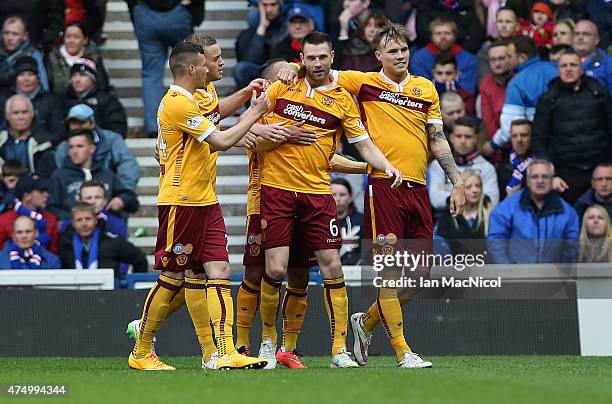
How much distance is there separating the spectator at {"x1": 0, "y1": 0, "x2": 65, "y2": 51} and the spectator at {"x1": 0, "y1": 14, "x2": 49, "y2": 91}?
34 centimetres

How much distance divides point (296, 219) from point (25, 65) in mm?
7037

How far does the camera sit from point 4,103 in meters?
17.2

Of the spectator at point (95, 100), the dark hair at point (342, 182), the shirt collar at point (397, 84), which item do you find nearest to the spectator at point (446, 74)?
the dark hair at point (342, 182)

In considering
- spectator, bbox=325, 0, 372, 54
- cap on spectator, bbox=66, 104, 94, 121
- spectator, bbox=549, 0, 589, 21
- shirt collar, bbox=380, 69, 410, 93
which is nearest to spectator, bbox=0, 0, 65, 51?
cap on spectator, bbox=66, 104, 94, 121

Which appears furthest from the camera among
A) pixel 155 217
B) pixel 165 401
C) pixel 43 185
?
pixel 155 217

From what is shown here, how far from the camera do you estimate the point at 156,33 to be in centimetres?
1759

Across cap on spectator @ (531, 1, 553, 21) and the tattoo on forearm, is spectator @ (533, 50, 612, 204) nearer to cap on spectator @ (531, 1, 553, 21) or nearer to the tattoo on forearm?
cap on spectator @ (531, 1, 553, 21)

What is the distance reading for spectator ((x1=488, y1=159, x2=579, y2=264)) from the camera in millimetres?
14414

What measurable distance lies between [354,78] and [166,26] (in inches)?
257

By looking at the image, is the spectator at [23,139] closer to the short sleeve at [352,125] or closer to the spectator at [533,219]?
the spectator at [533,219]

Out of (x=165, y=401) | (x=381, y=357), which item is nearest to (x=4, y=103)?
(x=381, y=357)

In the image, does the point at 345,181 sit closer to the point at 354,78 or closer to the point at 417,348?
the point at 417,348

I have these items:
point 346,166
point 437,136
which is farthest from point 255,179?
point 437,136

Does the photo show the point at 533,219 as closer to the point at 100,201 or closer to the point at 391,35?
the point at 391,35
